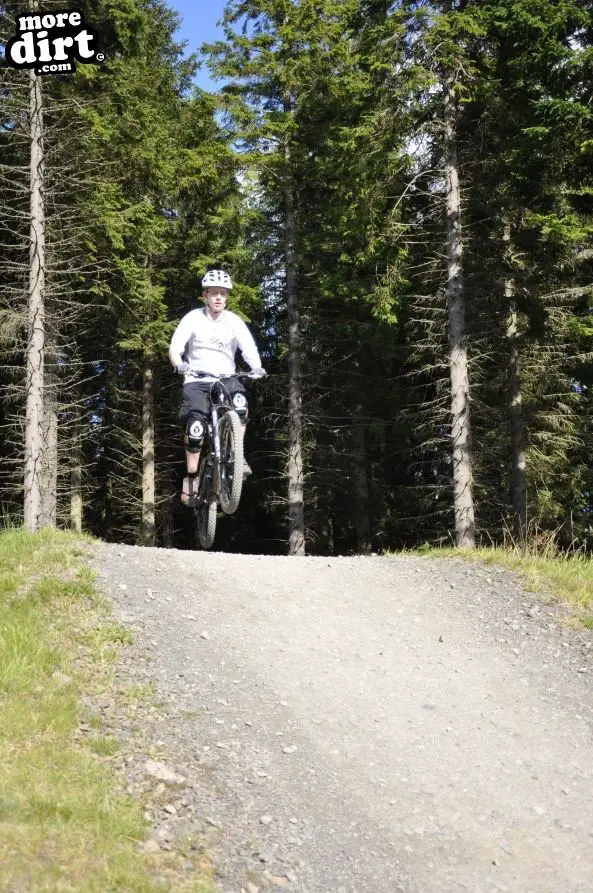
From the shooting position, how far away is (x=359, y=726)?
19.2 feet

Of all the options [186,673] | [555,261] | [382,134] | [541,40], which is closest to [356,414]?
[555,261]

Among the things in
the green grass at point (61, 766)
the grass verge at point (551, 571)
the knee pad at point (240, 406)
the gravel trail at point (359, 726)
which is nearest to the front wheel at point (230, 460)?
the knee pad at point (240, 406)

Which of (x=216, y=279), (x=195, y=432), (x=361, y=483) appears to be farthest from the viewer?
(x=361, y=483)

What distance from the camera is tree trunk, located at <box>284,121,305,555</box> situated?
18891 mm

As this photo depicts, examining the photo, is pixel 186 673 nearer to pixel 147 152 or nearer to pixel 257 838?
pixel 257 838

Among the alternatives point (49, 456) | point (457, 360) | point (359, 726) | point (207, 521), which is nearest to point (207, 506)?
point (207, 521)

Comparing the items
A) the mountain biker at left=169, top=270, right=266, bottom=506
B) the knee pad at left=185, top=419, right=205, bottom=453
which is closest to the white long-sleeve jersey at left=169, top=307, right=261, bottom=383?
the mountain biker at left=169, top=270, right=266, bottom=506

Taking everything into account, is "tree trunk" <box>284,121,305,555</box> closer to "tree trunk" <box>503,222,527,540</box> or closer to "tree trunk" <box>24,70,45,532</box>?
"tree trunk" <box>503,222,527,540</box>

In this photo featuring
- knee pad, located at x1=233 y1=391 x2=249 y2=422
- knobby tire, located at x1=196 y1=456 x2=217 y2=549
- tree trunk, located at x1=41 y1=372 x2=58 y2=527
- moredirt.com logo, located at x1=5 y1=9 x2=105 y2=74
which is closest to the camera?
knee pad, located at x1=233 y1=391 x2=249 y2=422

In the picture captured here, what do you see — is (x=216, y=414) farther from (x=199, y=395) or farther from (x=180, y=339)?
(x=180, y=339)

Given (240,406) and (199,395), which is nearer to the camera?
(240,406)

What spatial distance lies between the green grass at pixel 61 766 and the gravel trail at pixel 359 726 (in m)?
0.22

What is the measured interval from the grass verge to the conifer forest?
364 centimetres

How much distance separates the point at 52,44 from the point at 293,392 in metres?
8.99
